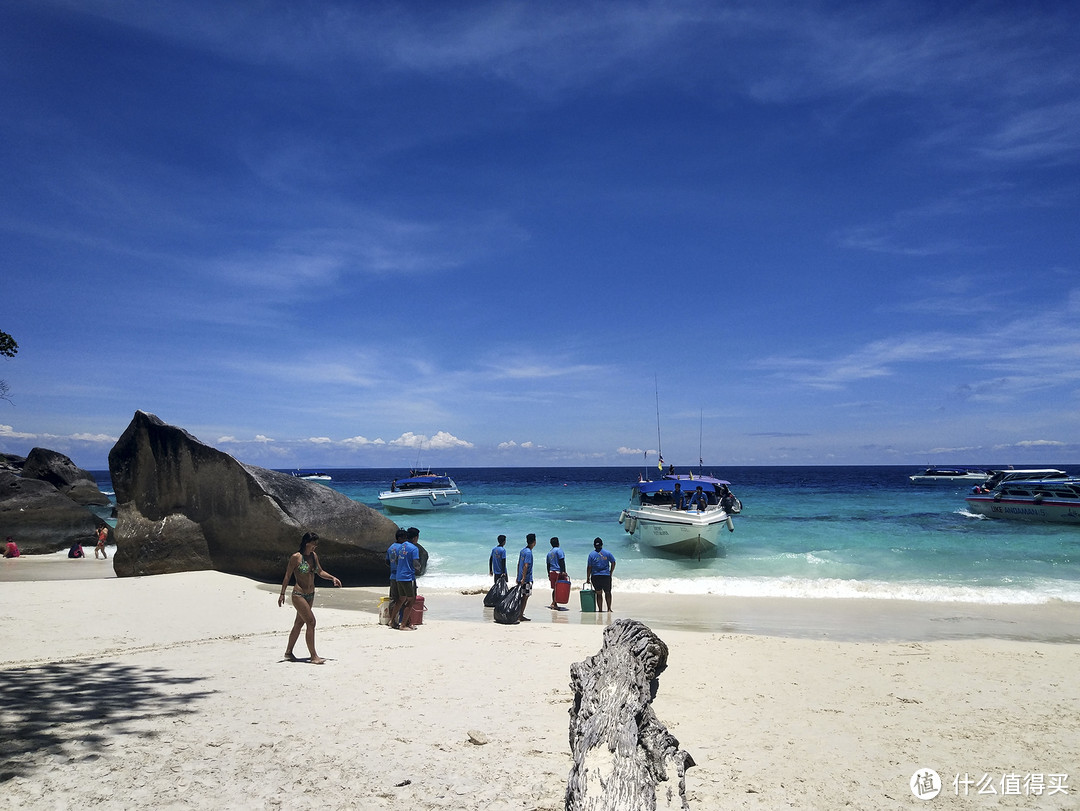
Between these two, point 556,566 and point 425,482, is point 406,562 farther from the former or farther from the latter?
point 425,482

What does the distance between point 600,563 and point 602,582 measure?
1.64 ft

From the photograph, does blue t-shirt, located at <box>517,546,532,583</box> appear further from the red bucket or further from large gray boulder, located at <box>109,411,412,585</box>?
large gray boulder, located at <box>109,411,412,585</box>

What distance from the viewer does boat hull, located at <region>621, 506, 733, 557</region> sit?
2039 centimetres

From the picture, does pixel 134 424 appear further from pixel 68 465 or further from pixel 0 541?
pixel 68 465

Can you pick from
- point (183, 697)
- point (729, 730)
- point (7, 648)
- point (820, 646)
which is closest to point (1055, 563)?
point (820, 646)

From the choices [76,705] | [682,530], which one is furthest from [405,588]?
[682,530]

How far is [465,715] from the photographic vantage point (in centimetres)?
607

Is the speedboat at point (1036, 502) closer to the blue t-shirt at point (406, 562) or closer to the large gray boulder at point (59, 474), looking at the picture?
the blue t-shirt at point (406, 562)

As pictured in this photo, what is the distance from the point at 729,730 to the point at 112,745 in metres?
5.22

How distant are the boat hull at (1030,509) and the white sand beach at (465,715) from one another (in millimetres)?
26799

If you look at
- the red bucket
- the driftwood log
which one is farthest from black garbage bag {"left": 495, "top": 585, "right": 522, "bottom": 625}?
the driftwood log

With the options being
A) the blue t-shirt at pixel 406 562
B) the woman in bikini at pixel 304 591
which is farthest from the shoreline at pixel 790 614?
the woman in bikini at pixel 304 591

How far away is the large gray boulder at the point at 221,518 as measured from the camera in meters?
15.1

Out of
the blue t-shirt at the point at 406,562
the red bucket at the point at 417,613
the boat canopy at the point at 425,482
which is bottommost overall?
the red bucket at the point at 417,613
